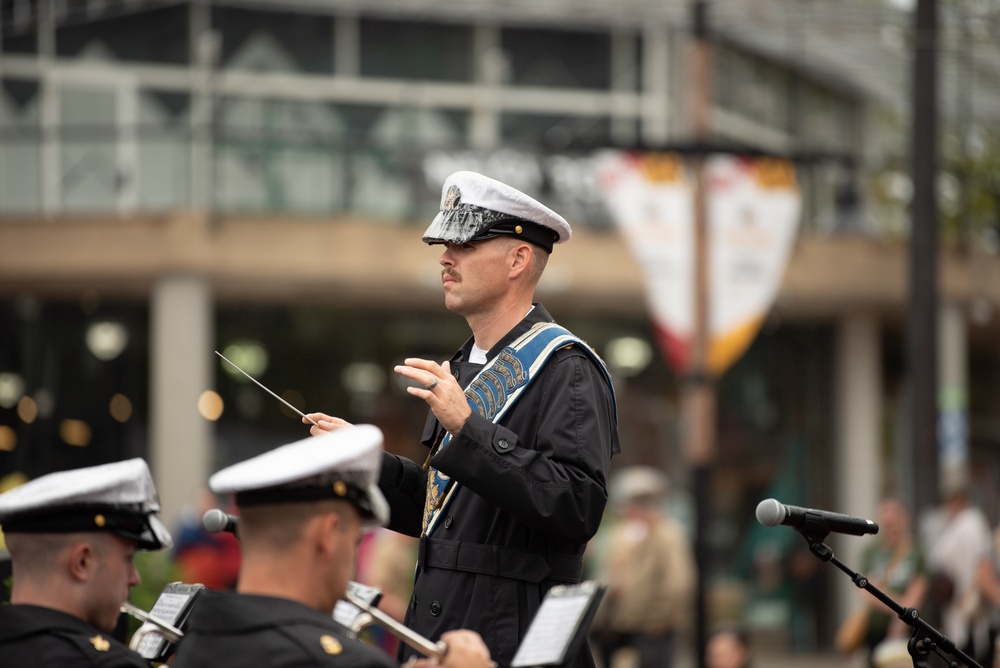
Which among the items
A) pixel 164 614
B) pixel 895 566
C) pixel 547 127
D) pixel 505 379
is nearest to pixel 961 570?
pixel 895 566

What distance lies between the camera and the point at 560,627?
127 inches

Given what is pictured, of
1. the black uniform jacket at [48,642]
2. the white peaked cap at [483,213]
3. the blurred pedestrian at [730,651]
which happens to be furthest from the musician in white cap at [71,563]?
the blurred pedestrian at [730,651]

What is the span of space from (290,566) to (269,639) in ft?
0.48

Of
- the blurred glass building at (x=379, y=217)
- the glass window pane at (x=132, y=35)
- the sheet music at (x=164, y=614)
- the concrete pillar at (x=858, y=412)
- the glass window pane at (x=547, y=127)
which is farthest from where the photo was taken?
the concrete pillar at (x=858, y=412)

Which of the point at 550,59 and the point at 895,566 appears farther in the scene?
the point at 550,59

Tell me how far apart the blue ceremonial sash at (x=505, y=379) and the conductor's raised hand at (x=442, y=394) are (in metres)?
0.22

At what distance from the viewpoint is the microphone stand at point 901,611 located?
4.02 meters

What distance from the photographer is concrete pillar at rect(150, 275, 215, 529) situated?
62.4 ft

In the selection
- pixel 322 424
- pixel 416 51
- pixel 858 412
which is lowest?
pixel 858 412

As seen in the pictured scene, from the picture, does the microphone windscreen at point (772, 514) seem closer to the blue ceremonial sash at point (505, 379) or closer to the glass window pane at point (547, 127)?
A: the blue ceremonial sash at point (505, 379)

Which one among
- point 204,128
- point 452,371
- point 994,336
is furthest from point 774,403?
point 452,371

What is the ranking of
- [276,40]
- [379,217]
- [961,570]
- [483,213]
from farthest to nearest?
[276,40] → [379,217] → [961,570] → [483,213]

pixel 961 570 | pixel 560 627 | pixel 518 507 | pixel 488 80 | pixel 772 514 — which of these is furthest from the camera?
pixel 488 80

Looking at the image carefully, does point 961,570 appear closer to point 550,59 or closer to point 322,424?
point 322,424
